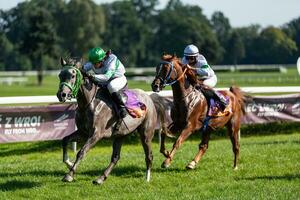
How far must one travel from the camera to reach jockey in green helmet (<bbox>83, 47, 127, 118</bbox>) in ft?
26.9

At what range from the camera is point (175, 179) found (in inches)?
335

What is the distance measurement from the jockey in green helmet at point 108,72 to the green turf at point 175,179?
1.17 metres

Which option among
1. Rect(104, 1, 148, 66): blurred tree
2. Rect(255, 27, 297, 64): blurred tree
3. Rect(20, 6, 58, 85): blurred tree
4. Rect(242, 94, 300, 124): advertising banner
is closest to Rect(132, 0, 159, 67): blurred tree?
Rect(104, 1, 148, 66): blurred tree

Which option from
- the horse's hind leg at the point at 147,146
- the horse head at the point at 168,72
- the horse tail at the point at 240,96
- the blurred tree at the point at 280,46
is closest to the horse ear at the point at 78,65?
the horse head at the point at 168,72

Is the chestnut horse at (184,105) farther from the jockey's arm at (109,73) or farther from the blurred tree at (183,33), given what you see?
the blurred tree at (183,33)

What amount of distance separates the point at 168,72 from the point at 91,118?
4.98ft

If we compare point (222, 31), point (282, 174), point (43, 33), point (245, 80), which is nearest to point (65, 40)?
point (43, 33)

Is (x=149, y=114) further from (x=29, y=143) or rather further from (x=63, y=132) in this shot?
(x=29, y=143)

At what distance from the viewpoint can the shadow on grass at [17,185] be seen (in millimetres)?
7875

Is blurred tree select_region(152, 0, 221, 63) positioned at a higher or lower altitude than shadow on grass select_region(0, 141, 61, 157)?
lower

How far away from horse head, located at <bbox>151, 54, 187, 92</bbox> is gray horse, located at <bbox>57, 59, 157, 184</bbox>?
442 mm

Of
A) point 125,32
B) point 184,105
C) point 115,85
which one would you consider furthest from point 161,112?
point 125,32

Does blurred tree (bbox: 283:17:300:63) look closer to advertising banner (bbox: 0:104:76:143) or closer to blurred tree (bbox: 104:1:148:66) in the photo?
blurred tree (bbox: 104:1:148:66)

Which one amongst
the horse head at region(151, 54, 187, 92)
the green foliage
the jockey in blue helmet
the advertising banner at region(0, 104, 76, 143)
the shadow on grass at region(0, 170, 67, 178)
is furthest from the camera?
the green foliage
